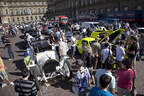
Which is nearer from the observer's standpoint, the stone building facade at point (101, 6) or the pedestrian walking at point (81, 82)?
the pedestrian walking at point (81, 82)

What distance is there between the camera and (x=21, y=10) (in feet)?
290

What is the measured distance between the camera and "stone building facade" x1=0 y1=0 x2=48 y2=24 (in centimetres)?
8049

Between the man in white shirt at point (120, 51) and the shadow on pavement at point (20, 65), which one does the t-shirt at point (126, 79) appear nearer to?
the man in white shirt at point (120, 51)

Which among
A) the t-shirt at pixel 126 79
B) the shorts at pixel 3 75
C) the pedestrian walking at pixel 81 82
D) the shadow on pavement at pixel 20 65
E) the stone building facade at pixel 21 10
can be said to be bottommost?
the shadow on pavement at pixel 20 65

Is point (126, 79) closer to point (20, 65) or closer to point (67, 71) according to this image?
point (67, 71)

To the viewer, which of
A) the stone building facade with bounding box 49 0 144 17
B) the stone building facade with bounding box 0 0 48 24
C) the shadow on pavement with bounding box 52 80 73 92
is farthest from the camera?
the stone building facade with bounding box 0 0 48 24

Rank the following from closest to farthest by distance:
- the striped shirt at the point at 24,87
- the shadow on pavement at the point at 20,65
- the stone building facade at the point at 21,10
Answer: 1. the striped shirt at the point at 24,87
2. the shadow on pavement at the point at 20,65
3. the stone building facade at the point at 21,10

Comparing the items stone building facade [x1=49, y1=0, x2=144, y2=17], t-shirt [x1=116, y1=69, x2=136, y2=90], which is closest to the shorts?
t-shirt [x1=116, y1=69, x2=136, y2=90]

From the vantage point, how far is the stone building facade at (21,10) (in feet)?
264

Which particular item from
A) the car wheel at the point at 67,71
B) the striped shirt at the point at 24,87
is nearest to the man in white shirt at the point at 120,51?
the car wheel at the point at 67,71

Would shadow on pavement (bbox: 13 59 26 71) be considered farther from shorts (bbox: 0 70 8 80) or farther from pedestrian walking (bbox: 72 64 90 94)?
pedestrian walking (bbox: 72 64 90 94)

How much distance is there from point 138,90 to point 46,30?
60.8ft

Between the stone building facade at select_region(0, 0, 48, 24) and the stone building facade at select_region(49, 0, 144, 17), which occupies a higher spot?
the stone building facade at select_region(0, 0, 48, 24)

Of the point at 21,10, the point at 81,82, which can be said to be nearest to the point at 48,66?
the point at 81,82
